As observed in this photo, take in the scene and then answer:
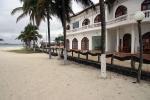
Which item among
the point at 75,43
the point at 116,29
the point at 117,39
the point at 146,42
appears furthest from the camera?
the point at 75,43

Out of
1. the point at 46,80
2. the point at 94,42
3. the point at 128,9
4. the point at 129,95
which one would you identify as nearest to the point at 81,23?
the point at 94,42

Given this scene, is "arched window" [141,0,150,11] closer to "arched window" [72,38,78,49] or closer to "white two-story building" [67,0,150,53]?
"white two-story building" [67,0,150,53]

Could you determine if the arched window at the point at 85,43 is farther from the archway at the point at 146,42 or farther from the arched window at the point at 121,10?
the archway at the point at 146,42

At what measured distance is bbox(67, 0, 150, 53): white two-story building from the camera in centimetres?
2098

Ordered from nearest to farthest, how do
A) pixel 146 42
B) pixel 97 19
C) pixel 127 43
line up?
pixel 146 42, pixel 127 43, pixel 97 19

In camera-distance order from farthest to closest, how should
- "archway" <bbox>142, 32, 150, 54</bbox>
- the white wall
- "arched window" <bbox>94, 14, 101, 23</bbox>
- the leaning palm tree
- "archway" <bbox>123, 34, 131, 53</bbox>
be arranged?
"arched window" <bbox>94, 14, 101, 23</bbox> < "archway" <bbox>123, 34, 131, 53</bbox> < the white wall < "archway" <bbox>142, 32, 150, 54</bbox> < the leaning palm tree

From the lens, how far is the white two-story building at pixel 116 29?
68.8 ft

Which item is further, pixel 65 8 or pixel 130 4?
pixel 130 4

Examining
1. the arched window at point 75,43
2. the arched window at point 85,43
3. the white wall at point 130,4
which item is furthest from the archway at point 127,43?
the arched window at point 75,43

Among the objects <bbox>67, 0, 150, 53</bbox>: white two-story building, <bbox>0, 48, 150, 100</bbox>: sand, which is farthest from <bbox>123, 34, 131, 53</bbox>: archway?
<bbox>0, 48, 150, 100</bbox>: sand

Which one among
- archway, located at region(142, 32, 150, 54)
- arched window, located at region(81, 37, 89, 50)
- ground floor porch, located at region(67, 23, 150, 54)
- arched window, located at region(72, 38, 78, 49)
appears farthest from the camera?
arched window, located at region(72, 38, 78, 49)

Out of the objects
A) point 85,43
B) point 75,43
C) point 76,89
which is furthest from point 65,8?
point 75,43

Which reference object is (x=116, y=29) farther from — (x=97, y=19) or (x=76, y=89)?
(x=76, y=89)

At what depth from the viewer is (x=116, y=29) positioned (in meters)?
25.5
